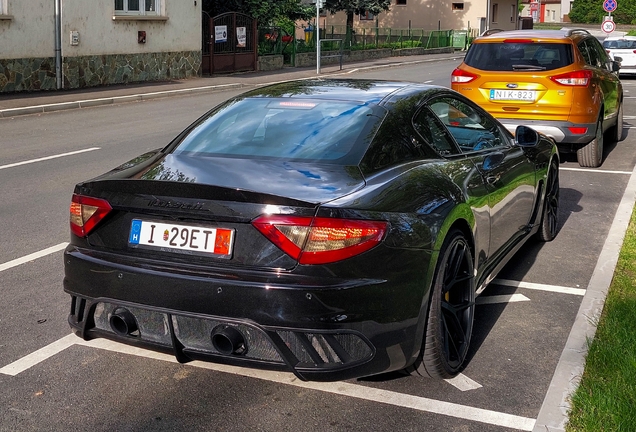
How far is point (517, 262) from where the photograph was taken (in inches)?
265

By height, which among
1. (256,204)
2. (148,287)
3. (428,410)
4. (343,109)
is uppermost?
(343,109)

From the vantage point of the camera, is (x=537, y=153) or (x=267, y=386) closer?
(x=267, y=386)

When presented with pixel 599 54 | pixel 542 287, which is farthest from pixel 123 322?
pixel 599 54

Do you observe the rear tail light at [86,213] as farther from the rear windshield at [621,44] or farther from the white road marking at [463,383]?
the rear windshield at [621,44]

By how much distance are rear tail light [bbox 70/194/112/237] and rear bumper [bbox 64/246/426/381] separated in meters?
0.21

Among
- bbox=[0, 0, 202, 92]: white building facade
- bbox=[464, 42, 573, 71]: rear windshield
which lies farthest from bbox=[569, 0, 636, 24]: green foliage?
bbox=[464, 42, 573, 71]: rear windshield

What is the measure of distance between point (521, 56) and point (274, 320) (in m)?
8.15

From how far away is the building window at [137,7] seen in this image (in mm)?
23500

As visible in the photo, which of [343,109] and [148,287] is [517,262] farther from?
[148,287]

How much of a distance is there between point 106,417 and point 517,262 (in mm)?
3811

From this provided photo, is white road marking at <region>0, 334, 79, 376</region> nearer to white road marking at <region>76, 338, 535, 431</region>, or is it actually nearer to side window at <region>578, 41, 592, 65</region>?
white road marking at <region>76, 338, 535, 431</region>

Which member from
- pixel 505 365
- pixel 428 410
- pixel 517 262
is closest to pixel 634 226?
pixel 517 262

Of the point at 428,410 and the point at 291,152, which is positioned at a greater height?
the point at 291,152

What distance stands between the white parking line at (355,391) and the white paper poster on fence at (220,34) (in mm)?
24590
